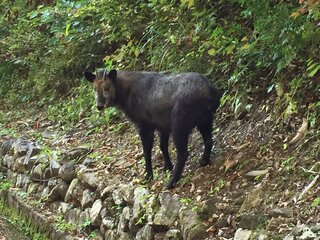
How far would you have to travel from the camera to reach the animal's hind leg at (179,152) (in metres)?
5.32

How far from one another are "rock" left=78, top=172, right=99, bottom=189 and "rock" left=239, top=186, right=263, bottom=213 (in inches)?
91.2

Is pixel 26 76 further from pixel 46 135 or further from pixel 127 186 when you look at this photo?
pixel 127 186

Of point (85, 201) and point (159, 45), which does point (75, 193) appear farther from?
point (159, 45)

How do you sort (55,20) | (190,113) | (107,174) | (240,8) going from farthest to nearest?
(55,20), (240,8), (107,174), (190,113)

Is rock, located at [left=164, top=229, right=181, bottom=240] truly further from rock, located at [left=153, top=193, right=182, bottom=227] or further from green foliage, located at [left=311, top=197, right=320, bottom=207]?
green foliage, located at [left=311, top=197, right=320, bottom=207]

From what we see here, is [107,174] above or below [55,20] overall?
below

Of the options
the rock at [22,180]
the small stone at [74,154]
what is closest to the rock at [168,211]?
the small stone at [74,154]

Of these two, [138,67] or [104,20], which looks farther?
[104,20]

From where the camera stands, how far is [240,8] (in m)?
7.17

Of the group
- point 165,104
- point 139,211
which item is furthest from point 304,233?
point 165,104

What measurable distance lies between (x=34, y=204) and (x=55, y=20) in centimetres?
426

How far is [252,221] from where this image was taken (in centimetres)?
425

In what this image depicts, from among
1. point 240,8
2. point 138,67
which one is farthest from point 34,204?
point 240,8

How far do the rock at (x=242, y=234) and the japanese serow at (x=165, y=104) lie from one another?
130cm
